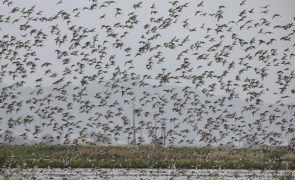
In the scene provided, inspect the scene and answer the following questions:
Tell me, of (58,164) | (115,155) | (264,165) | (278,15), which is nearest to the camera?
(278,15)

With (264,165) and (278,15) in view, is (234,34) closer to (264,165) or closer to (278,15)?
(278,15)

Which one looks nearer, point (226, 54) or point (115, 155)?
point (226, 54)

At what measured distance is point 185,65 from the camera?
1463 inches

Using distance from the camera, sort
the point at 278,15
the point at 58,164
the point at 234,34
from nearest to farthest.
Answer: the point at 278,15, the point at 234,34, the point at 58,164

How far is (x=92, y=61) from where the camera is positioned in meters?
39.9

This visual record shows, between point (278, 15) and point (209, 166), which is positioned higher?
point (278, 15)

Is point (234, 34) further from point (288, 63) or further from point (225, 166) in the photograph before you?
point (225, 166)

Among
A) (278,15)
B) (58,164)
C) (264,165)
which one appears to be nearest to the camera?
(278,15)

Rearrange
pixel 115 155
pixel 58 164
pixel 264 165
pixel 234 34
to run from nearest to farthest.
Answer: pixel 234 34, pixel 58 164, pixel 264 165, pixel 115 155

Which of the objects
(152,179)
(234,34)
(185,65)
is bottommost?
(152,179)

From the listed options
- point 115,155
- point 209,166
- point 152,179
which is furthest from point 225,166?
point 152,179

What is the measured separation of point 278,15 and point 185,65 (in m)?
6.96

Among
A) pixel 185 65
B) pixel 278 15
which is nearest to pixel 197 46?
pixel 185 65

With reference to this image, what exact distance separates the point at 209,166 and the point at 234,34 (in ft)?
93.7
